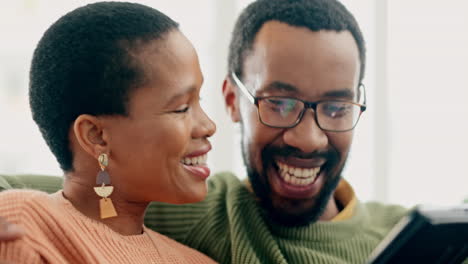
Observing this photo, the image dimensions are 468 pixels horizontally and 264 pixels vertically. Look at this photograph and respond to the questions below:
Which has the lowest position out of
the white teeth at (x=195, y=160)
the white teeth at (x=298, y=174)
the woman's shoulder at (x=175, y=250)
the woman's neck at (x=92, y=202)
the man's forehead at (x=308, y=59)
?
the woman's shoulder at (x=175, y=250)

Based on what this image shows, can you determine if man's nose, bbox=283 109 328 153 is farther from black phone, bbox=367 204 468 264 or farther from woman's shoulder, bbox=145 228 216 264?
black phone, bbox=367 204 468 264

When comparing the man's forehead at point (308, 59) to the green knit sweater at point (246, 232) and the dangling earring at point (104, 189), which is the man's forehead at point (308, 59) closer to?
the green knit sweater at point (246, 232)

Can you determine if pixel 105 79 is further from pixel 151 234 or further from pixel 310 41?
pixel 310 41

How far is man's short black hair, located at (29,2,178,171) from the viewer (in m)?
1.01

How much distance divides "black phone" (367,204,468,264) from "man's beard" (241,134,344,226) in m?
0.52

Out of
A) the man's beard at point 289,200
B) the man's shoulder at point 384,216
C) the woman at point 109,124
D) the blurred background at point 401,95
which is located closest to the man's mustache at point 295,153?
the man's beard at point 289,200

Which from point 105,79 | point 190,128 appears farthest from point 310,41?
point 105,79

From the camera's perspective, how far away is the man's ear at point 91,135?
3.35ft

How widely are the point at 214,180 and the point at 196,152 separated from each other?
24.1 inches

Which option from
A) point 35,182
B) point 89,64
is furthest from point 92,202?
point 35,182

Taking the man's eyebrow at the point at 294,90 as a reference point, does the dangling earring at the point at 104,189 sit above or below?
below

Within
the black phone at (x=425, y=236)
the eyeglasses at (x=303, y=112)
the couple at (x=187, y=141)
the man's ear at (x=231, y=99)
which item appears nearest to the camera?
the black phone at (x=425, y=236)

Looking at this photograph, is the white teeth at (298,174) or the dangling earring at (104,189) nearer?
the dangling earring at (104,189)

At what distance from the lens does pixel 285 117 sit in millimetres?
1467
